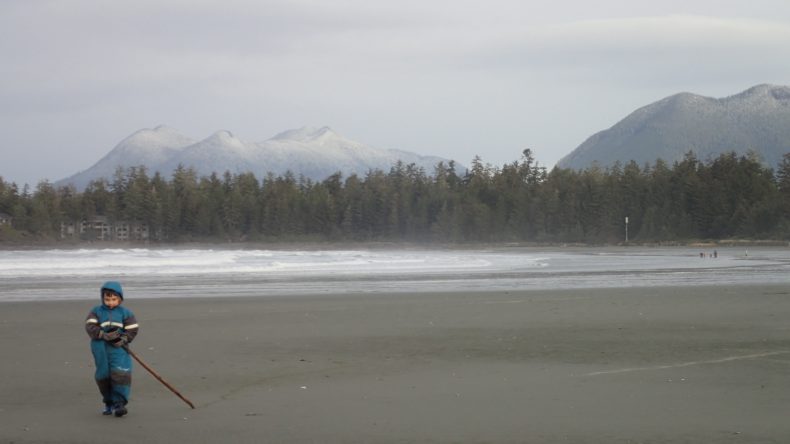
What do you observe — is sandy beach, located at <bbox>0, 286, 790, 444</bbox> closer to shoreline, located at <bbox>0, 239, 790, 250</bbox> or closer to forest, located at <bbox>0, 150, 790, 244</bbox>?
shoreline, located at <bbox>0, 239, 790, 250</bbox>

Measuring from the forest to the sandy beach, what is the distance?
8149 centimetres

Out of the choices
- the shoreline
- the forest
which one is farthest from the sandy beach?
the forest

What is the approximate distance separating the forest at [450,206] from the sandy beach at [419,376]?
3208 inches

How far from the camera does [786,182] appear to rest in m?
99.3

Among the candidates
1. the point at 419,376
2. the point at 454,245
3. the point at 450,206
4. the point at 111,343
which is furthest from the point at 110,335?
the point at 450,206

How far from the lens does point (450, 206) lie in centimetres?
11912

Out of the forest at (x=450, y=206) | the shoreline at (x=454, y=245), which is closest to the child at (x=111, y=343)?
the shoreline at (x=454, y=245)

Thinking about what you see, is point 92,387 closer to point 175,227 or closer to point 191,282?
point 191,282

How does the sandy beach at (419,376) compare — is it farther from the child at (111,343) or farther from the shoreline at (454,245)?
the shoreline at (454,245)

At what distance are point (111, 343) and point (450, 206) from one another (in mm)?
111218

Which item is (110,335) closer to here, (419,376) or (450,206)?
(419,376)

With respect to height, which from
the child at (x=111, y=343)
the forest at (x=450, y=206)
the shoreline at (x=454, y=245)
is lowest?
the shoreline at (x=454, y=245)

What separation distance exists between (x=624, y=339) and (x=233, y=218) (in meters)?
113

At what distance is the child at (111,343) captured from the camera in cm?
824
